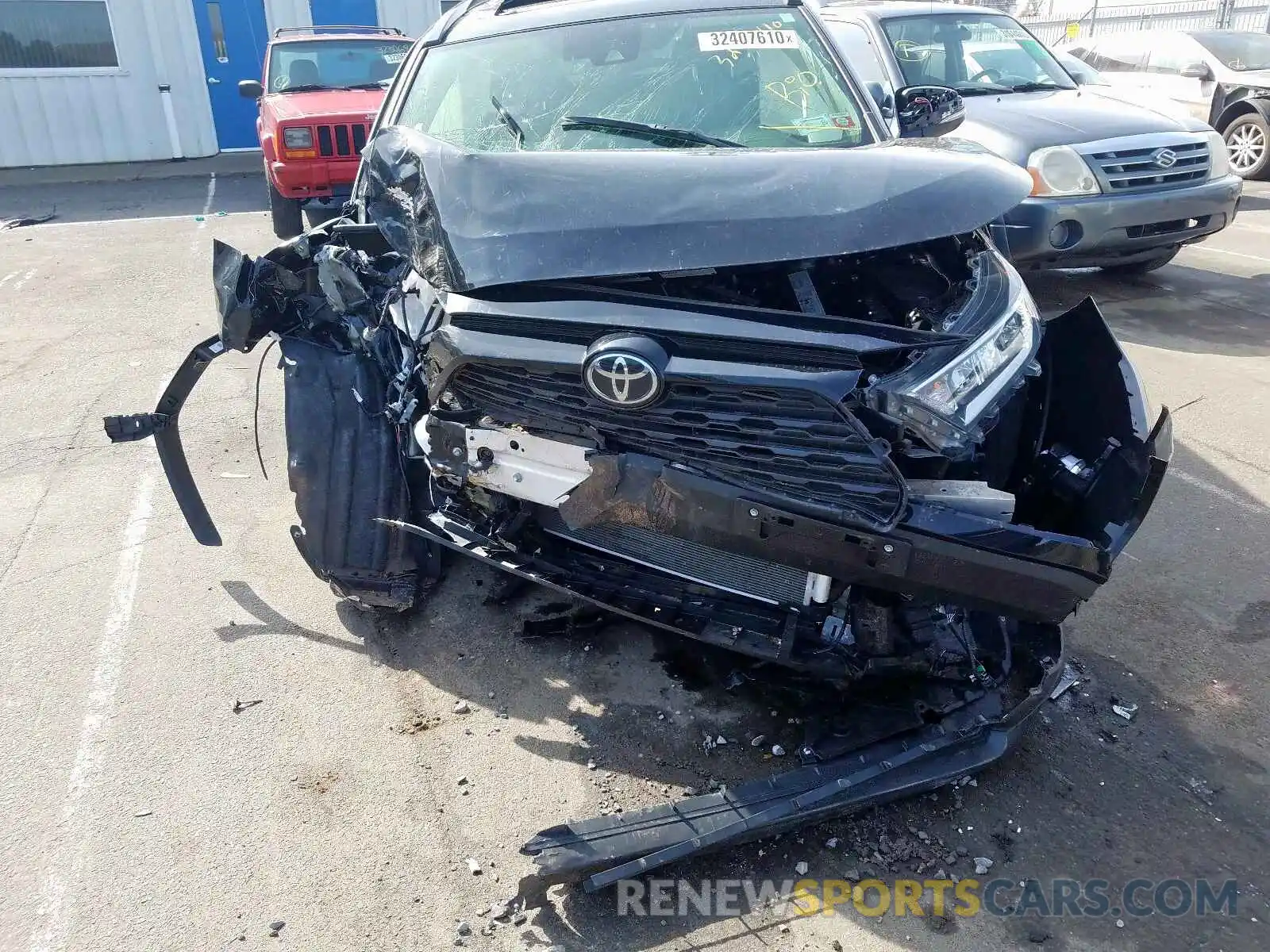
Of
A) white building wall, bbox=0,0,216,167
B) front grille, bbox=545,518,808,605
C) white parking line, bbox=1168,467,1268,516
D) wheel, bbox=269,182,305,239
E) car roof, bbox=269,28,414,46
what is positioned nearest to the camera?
front grille, bbox=545,518,808,605

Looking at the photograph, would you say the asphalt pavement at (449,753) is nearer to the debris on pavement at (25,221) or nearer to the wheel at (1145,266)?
the wheel at (1145,266)

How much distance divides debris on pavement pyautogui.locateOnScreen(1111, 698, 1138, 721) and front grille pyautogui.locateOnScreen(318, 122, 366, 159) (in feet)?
26.7

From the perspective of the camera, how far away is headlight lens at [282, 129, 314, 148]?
8.69 m

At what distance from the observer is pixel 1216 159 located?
6723 millimetres

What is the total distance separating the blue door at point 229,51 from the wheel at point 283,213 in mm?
6979

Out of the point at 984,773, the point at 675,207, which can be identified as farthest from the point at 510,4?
the point at 984,773

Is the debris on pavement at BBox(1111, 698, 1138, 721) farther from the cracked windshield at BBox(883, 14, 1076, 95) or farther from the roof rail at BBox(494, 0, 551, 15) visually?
the cracked windshield at BBox(883, 14, 1076, 95)

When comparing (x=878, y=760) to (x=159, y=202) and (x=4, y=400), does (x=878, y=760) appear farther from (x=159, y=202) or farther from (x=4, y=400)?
(x=159, y=202)

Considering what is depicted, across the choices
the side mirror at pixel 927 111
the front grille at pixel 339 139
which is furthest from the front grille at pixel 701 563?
the front grille at pixel 339 139

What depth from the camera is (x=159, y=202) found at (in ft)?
40.2

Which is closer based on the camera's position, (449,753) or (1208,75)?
(449,753)

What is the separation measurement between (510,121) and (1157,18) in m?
21.3

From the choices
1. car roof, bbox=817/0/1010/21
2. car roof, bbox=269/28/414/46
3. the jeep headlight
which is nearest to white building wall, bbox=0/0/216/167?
car roof, bbox=269/28/414/46

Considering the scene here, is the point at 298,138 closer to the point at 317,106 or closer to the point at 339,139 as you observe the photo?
the point at 339,139
